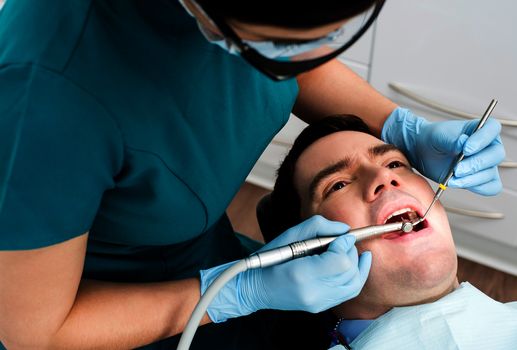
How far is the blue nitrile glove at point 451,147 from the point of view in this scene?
1.25 meters

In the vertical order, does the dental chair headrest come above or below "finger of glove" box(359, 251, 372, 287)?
below

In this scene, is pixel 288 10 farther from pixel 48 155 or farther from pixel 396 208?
pixel 396 208

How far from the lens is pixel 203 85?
985 mm

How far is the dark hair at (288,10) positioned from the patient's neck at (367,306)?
0.77 m

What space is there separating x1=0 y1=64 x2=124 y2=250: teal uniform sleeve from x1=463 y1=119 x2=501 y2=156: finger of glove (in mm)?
755

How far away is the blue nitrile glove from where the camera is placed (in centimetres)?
125

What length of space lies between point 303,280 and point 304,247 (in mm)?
62

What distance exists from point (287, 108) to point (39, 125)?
0.58m

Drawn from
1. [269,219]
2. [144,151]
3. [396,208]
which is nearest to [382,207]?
[396,208]

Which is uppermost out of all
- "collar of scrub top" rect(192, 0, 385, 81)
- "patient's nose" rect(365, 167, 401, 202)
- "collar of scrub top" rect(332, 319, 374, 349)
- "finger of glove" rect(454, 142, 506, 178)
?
"collar of scrub top" rect(192, 0, 385, 81)

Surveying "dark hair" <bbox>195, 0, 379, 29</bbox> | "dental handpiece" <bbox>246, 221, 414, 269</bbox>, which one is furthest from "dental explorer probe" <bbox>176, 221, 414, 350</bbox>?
"dark hair" <bbox>195, 0, 379, 29</bbox>

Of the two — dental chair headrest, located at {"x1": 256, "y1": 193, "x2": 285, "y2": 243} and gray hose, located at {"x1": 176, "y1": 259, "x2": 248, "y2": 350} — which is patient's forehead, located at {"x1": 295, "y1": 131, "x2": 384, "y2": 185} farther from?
gray hose, located at {"x1": 176, "y1": 259, "x2": 248, "y2": 350}

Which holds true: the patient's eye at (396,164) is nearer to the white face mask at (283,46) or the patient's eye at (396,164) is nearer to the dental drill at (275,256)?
the dental drill at (275,256)

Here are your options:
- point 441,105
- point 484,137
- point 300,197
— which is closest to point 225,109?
point 300,197
